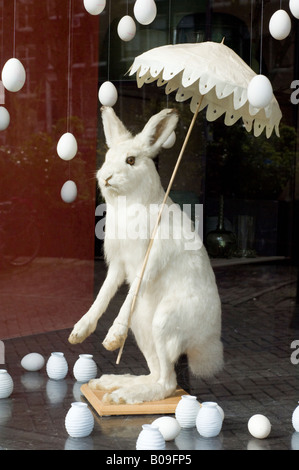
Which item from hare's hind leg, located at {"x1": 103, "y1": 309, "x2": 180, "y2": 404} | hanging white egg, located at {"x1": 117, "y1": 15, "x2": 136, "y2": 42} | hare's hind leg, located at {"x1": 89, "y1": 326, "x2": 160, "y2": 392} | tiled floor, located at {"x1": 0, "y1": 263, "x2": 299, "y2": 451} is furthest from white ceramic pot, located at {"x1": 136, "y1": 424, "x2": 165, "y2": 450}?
hanging white egg, located at {"x1": 117, "y1": 15, "x2": 136, "y2": 42}

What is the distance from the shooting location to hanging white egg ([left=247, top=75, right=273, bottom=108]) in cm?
376

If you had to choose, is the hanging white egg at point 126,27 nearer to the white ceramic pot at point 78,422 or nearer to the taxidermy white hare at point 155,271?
the taxidermy white hare at point 155,271

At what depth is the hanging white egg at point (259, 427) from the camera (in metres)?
4.01

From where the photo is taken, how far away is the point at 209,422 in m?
4.00

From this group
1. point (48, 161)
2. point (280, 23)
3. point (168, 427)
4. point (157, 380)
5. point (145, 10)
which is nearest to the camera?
point (168, 427)

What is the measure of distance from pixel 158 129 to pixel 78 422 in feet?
5.78

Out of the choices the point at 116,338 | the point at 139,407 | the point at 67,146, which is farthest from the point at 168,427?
the point at 67,146

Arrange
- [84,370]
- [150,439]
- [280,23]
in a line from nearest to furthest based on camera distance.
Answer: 1. [150,439]
2. [280,23]
3. [84,370]

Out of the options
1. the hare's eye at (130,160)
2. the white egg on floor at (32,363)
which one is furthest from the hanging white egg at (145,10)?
the white egg on floor at (32,363)

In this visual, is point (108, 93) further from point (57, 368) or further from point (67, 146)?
point (57, 368)

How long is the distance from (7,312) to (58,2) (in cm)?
277

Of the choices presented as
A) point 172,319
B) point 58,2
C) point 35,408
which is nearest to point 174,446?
point 172,319

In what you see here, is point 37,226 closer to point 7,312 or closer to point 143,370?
point 7,312

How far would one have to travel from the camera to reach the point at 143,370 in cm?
536
